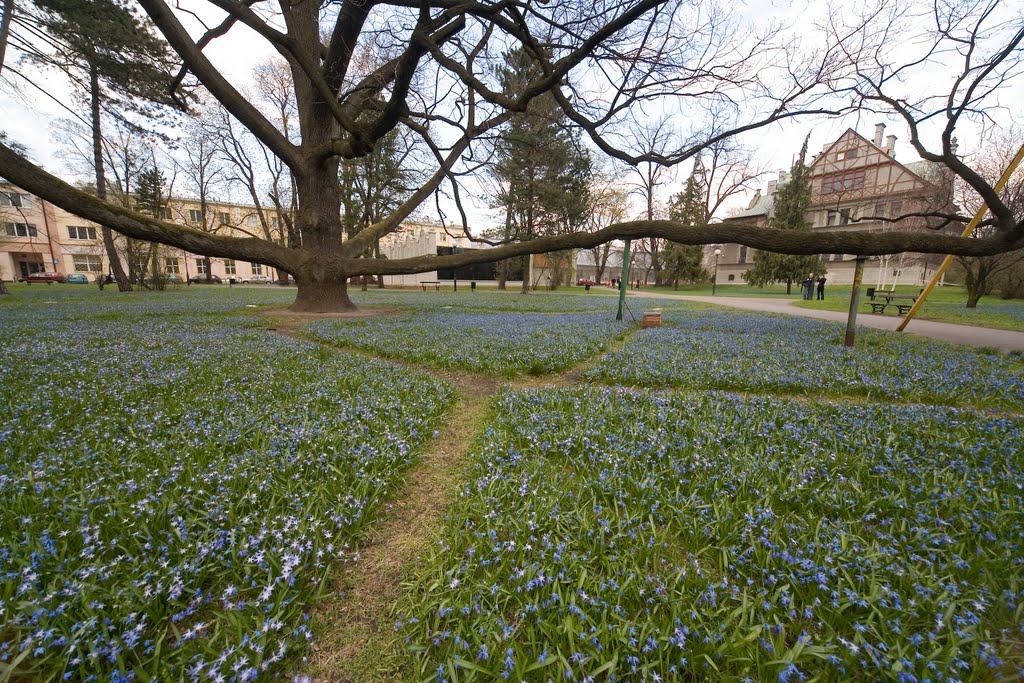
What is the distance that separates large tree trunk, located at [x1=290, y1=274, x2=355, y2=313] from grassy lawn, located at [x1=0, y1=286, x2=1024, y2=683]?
6.90 m

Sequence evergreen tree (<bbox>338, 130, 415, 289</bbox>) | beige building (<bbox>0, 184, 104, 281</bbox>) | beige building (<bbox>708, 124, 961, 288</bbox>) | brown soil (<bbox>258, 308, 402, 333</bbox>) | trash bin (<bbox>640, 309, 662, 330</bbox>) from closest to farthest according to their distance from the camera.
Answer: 1. brown soil (<bbox>258, 308, 402, 333</bbox>)
2. trash bin (<bbox>640, 309, 662, 330</bbox>)
3. evergreen tree (<bbox>338, 130, 415, 289</bbox>)
4. beige building (<bbox>708, 124, 961, 288</bbox>)
5. beige building (<bbox>0, 184, 104, 281</bbox>)

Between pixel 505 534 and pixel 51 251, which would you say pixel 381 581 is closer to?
pixel 505 534

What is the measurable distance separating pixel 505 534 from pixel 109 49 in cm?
1395

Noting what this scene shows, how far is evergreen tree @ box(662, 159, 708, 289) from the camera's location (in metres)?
41.6

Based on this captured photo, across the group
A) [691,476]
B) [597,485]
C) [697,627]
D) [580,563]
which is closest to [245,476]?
[580,563]

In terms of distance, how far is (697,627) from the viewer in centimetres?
133

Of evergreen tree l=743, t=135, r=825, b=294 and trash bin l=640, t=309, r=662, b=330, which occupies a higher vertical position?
evergreen tree l=743, t=135, r=825, b=294

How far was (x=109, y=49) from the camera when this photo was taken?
27.9 feet

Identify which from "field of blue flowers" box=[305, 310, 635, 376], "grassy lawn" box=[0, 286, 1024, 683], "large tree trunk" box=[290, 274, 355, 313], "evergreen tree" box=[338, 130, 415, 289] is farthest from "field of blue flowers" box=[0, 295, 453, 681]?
"evergreen tree" box=[338, 130, 415, 289]

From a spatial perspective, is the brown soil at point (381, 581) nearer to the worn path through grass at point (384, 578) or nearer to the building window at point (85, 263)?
the worn path through grass at point (384, 578)

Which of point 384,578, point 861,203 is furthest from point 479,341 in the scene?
point 861,203

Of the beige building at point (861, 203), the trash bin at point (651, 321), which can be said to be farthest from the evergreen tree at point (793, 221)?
the trash bin at point (651, 321)

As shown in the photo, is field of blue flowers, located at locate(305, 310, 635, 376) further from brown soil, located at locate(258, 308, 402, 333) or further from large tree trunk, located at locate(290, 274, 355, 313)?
large tree trunk, located at locate(290, 274, 355, 313)

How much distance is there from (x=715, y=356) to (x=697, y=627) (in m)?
5.33
